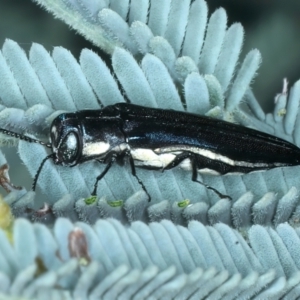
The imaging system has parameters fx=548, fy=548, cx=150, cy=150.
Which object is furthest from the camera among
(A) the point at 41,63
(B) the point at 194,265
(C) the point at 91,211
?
(A) the point at 41,63

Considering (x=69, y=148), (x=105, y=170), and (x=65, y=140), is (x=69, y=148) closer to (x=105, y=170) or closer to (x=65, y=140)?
(x=65, y=140)

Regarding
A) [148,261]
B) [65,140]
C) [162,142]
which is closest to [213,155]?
[162,142]

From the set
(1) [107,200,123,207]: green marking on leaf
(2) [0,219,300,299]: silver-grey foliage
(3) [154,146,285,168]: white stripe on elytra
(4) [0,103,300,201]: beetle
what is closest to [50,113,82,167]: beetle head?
(4) [0,103,300,201]: beetle

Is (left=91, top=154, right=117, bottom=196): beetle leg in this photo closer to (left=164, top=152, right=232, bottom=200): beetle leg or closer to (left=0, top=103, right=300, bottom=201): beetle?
(left=0, top=103, right=300, bottom=201): beetle

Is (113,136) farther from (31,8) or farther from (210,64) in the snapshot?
(31,8)

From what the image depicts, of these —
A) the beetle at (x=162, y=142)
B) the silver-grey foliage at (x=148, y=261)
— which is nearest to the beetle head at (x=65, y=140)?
the beetle at (x=162, y=142)

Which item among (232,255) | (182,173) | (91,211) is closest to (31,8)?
(182,173)

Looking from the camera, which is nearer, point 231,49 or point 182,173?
point 182,173

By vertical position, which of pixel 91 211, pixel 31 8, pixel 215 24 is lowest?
pixel 91 211
